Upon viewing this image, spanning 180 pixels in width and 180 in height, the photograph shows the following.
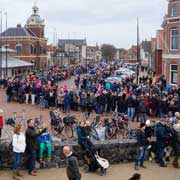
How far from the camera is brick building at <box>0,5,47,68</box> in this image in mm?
81938

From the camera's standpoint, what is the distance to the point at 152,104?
70.8ft

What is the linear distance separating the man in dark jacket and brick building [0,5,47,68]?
6876cm

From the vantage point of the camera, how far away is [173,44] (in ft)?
117

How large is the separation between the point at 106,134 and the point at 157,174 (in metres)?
3.81

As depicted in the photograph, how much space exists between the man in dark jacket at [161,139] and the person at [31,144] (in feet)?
13.7

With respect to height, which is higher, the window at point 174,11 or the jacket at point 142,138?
the window at point 174,11

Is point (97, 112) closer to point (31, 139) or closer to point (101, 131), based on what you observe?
point (101, 131)

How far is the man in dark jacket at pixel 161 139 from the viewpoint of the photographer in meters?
13.3

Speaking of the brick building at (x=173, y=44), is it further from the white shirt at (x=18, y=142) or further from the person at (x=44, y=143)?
the white shirt at (x=18, y=142)

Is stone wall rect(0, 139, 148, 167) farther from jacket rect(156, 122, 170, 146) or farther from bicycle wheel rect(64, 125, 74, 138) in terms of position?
bicycle wheel rect(64, 125, 74, 138)

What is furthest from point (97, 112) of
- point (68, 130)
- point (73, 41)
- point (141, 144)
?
point (73, 41)

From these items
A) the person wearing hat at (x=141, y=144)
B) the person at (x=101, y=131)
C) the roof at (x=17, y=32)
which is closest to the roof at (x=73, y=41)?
the roof at (x=17, y=32)

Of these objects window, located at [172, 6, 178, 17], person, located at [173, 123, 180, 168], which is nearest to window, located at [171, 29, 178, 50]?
window, located at [172, 6, 178, 17]

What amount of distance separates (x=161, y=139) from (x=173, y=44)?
23718mm
